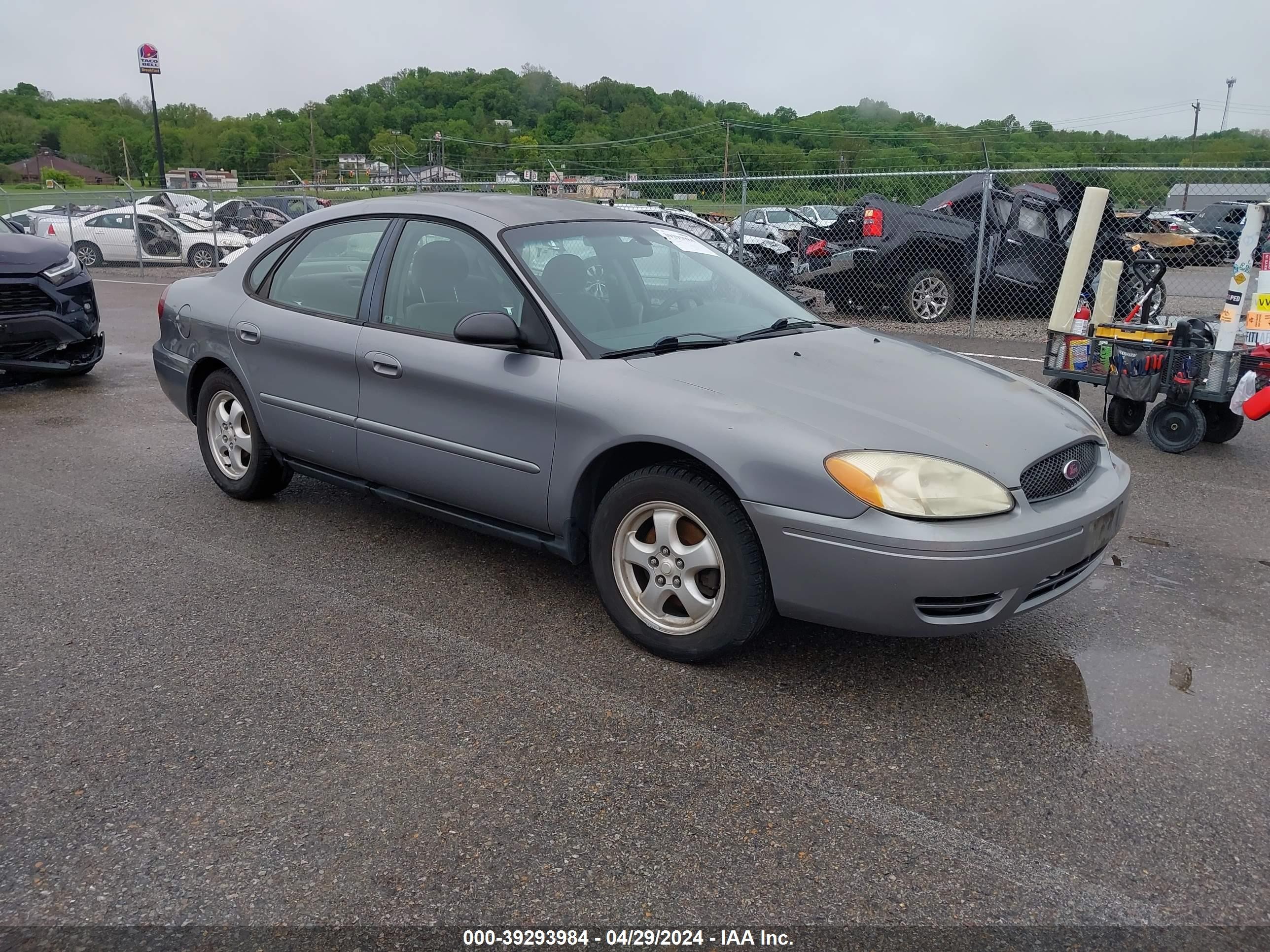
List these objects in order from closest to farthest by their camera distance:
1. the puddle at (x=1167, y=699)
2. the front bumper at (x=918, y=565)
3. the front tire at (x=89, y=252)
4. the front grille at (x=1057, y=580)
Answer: the front bumper at (x=918, y=565)
the puddle at (x=1167, y=699)
the front grille at (x=1057, y=580)
the front tire at (x=89, y=252)

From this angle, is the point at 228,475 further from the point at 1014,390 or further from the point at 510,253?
the point at 1014,390

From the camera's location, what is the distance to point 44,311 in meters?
8.03

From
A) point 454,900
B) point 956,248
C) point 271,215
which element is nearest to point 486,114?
point 271,215

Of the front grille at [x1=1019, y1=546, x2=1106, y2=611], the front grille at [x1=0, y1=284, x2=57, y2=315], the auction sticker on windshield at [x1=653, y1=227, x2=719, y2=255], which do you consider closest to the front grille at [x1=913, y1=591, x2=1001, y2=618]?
the front grille at [x1=1019, y1=546, x2=1106, y2=611]

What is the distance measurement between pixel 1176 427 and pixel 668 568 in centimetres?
461

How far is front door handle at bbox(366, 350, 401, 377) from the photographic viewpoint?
4.11 meters

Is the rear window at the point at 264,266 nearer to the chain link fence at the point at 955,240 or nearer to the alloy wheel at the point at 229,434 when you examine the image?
the alloy wheel at the point at 229,434

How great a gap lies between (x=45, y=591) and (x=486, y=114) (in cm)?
5565

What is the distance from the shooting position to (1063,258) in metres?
12.7

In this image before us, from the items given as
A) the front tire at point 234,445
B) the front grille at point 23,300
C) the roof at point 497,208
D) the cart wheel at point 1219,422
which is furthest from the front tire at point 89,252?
the cart wheel at point 1219,422

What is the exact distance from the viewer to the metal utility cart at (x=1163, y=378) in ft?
20.6

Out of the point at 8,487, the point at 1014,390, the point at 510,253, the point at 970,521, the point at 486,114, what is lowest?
the point at 8,487

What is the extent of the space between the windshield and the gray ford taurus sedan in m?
0.01

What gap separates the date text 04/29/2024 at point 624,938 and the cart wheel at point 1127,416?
5827 millimetres
